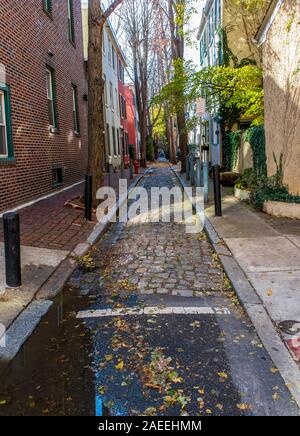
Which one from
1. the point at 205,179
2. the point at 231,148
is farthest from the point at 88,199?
the point at 231,148

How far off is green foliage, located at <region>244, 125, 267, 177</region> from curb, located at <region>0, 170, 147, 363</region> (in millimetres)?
6034

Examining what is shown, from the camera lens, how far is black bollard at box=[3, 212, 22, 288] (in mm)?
4645

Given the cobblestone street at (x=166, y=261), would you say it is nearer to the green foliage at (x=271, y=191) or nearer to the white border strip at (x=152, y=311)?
the white border strip at (x=152, y=311)

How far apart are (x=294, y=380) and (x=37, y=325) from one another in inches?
95.1

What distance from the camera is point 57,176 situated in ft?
45.7

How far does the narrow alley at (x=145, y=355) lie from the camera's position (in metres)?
2.71

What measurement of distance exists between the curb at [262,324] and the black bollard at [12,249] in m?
2.56

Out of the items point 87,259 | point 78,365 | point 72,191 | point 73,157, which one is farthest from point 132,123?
point 78,365

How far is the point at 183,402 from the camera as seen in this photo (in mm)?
2697

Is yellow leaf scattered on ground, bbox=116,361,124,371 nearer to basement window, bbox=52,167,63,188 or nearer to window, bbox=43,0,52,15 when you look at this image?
basement window, bbox=52,167,63,188

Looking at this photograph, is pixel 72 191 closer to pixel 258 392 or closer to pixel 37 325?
pixel 37 325

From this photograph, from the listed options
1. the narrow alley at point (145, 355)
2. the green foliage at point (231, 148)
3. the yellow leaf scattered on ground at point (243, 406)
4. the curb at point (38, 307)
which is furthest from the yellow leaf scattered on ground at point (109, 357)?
the green foliage at point (231, 148)

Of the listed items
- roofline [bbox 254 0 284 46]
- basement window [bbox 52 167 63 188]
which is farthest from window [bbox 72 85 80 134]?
roofline [bbox 254 0 284 46]

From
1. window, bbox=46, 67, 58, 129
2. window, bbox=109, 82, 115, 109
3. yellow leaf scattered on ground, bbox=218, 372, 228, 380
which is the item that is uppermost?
window, bbox=109, 82, 115, 109
